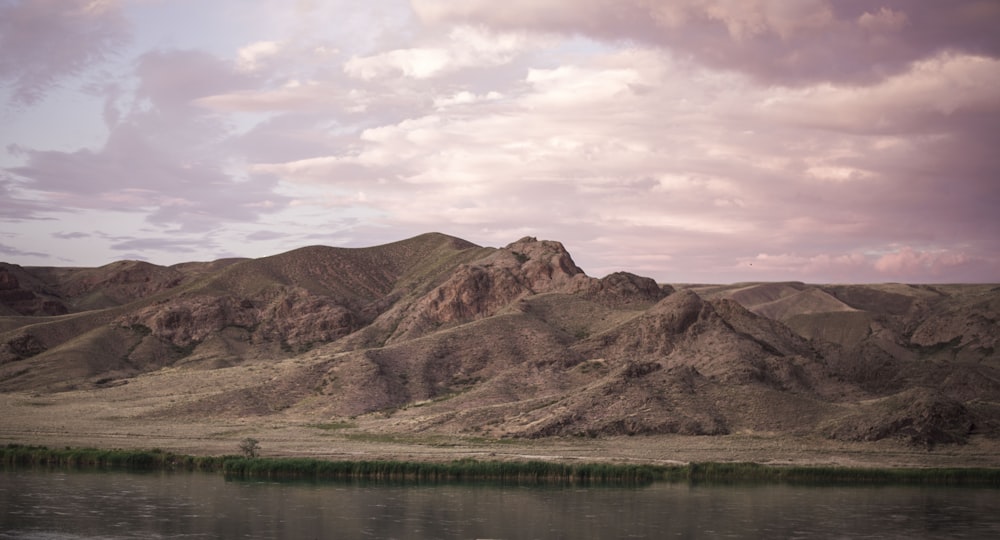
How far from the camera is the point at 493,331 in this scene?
139625mm

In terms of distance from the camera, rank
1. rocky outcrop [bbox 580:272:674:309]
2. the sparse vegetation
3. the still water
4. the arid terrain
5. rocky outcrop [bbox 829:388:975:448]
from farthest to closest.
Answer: rocky outcrop [bbox 580:272:674:309] < the arid terrain < rocky outcrop [bbox 829:388:975:448] < the sparse vegetation < the still water

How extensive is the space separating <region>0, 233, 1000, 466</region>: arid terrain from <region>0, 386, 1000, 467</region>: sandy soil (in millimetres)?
329

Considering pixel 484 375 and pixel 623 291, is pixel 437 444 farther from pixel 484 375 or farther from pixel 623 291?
pixel 623 291

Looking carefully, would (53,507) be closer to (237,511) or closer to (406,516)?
(237,511)

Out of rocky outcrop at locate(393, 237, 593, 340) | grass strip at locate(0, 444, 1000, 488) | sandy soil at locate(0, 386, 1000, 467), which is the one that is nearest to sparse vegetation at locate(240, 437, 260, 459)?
sandy soil at locate(0, 386, 1000, 467)

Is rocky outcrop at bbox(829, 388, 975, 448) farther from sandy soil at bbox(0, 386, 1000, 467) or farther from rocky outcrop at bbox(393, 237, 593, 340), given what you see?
rocky outcrop at bbox(393, 237, 593, 340)

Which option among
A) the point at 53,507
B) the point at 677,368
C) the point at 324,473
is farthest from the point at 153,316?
the point at 53,507

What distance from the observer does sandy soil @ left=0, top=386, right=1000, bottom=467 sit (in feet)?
268

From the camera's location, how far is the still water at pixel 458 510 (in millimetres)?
49625

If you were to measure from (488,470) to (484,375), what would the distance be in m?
57.8

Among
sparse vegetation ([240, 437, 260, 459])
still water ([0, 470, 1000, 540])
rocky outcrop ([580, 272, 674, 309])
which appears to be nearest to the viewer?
still water ([0, 470, 1000, 540])

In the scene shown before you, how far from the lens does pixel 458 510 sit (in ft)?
185

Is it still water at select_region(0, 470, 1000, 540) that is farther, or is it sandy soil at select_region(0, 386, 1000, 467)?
sandy soil at select_region(0, 386, 1000, 467)

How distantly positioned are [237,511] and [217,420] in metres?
61.0
